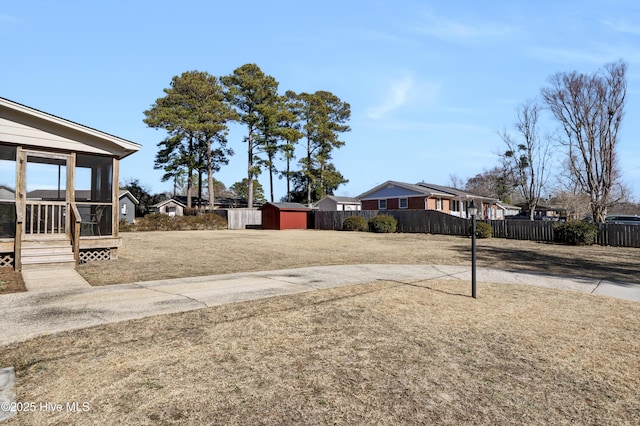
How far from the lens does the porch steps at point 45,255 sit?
27.9 ft

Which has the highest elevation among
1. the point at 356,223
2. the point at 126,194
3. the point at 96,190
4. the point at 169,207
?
the point at 126,194

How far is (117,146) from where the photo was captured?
416 inches

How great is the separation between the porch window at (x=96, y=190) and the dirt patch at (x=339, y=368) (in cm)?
812

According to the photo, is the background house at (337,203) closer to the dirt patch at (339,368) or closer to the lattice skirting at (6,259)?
the lattice skirting at (6,259)

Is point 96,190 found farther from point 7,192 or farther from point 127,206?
point 127,206

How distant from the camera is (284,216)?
33.5 metres

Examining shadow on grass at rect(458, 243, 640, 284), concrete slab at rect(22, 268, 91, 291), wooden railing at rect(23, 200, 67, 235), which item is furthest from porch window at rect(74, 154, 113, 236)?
shadow on grass at rect(458, 243, 640, 284)

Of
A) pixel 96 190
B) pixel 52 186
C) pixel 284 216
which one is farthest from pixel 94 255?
pixel 284 216

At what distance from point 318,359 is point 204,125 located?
1412 inches

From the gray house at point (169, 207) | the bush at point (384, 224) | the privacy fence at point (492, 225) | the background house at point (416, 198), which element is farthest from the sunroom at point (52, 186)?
the gray house at point (169, 207)

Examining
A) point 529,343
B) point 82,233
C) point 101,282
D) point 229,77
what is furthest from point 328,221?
point 529,343

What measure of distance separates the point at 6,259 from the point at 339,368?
957cm

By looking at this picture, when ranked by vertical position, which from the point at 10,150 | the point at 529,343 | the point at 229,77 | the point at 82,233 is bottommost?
the point at 529,343

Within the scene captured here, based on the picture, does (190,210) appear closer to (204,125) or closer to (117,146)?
(204,125)
